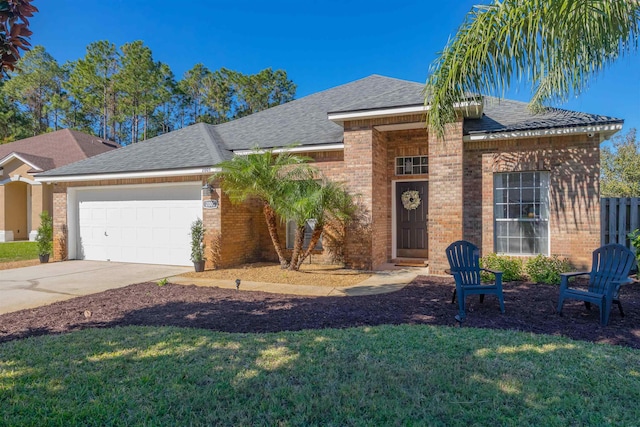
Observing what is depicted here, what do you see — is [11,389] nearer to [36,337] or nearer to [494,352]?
[36,337]

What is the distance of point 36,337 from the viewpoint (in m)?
4.79

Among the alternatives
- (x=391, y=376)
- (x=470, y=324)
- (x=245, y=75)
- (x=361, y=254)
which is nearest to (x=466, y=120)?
(x=361, y=254)

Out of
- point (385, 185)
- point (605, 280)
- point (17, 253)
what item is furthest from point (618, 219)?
point (17, 253)

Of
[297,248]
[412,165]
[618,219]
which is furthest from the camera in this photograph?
[412,165]

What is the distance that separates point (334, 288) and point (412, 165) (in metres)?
5.20

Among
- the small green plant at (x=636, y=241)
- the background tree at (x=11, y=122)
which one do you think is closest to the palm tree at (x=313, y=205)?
the small green plant at (x=636, y=241)

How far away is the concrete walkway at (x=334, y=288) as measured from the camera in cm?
743

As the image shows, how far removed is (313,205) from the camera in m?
8.45

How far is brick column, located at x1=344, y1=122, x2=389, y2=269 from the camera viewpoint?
32.0 feet

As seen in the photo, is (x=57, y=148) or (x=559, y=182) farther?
(x=57, y=148)

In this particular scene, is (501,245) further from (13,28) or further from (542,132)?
(13,28)

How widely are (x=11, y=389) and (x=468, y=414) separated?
12.7 ft

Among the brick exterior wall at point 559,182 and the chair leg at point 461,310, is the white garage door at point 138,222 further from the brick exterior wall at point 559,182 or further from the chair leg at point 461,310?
the brick exterior wall at point 559,182

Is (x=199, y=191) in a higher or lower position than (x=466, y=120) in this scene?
lower
